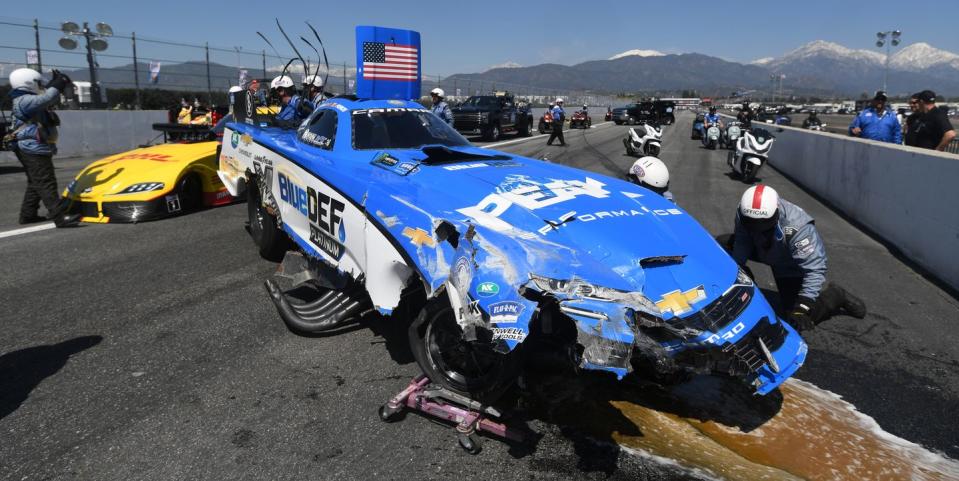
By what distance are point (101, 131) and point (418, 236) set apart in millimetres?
17535

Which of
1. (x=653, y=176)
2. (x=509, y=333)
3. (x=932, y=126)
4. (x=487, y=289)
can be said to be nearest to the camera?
(x=509, y=333)

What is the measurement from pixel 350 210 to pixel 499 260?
4.57ft

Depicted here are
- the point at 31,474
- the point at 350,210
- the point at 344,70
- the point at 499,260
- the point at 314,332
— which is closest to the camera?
the point at 31,474

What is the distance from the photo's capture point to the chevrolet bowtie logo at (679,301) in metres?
2.75

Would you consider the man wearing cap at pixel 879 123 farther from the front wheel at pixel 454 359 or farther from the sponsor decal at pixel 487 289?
the sponsor decal at pixel 487 289

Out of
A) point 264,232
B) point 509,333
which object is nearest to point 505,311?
point 509,333

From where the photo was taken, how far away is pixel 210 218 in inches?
312

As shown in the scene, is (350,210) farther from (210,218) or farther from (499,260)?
(210,218)

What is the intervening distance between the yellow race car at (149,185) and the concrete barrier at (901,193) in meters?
9.13

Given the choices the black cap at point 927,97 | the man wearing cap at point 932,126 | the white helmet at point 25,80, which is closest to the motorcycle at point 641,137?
the man wearing cap at point 932,126

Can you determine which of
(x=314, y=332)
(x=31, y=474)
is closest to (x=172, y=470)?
(x=31, y=474)

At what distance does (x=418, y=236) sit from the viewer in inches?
127

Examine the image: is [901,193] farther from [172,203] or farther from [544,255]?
[172,203]

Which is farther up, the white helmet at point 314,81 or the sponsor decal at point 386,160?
the white helmet at point 314,81
